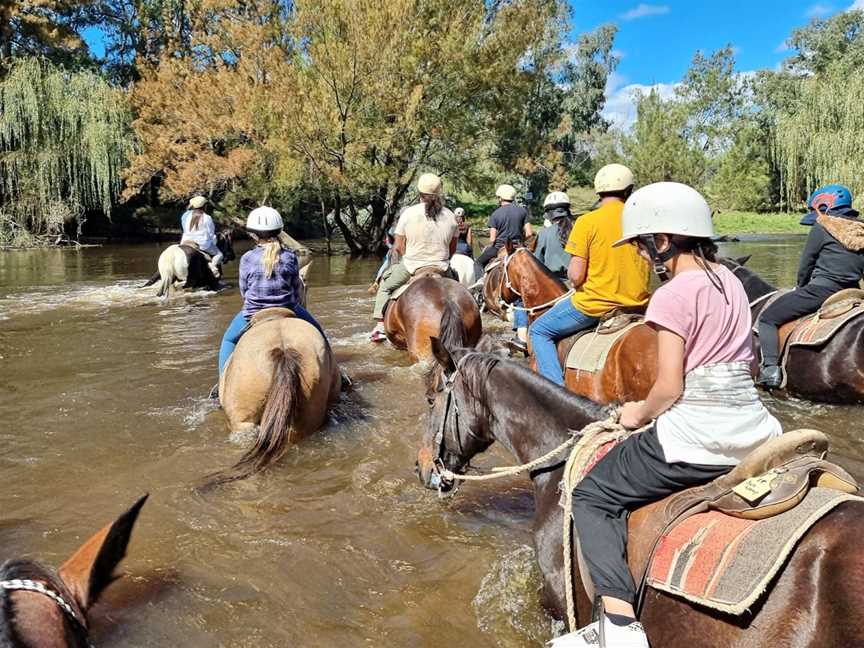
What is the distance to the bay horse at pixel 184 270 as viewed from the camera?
14969 mm

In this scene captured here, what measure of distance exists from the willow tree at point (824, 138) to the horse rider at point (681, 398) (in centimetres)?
2851

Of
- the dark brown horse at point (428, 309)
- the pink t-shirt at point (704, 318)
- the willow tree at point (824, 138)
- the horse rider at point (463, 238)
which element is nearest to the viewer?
the pink t-shirt at point (704, 318)

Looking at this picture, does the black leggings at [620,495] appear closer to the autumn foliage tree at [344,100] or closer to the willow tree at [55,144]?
the autumn foliage tree at [344,100]

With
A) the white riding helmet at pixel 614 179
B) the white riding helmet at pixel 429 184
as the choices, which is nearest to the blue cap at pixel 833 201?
A: the white riding helmet at pixel 614 179

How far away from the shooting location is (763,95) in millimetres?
54094

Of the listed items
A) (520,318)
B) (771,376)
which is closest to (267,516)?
(520,318)

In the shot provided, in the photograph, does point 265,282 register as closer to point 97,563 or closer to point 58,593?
point 97,563

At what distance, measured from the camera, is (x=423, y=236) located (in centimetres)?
848

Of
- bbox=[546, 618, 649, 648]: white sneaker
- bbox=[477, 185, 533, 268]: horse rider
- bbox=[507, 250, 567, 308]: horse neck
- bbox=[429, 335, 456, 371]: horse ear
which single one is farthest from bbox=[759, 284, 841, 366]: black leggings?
bbox=[546, 618, 649, 648]: white sneaker

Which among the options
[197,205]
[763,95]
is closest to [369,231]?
[197,205]

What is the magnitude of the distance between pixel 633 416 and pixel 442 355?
4.26ft

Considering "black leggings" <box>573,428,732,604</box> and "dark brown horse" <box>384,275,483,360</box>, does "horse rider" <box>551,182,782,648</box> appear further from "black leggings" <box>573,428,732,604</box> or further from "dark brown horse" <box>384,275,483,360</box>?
"dark brown horse" <box>384,275,483,360</box>

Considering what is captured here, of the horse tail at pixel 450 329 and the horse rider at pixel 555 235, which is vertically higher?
the horse rider at pixel 555 235

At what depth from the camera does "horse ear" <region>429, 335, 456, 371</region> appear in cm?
374
